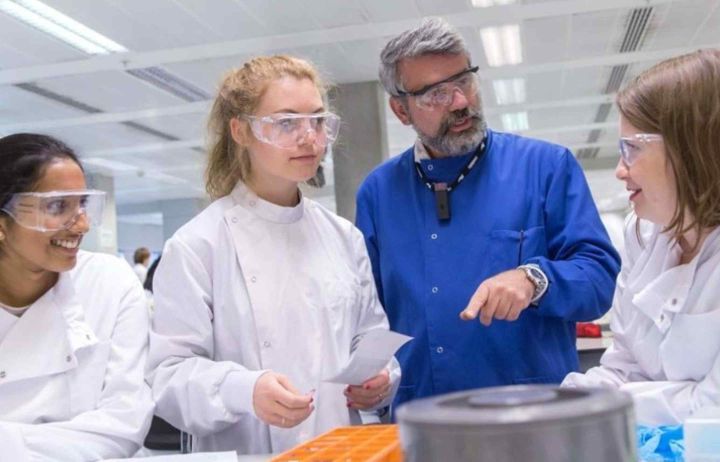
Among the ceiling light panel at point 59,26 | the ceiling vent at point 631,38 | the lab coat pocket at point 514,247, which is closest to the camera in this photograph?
the lab coat pocket at point 514,247

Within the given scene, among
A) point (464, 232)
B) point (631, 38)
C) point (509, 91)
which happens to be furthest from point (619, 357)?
point (509, 91)

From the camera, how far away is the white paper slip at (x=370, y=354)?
1458mm

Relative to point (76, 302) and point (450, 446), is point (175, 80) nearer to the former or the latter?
point (76, 302)

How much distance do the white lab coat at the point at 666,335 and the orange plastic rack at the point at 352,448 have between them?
0.38 meters

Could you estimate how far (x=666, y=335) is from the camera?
1445mm

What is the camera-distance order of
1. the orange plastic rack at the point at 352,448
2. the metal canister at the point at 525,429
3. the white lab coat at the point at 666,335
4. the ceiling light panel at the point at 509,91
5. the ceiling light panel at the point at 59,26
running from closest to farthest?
the metal canister at the point at 525,429
the orange plastic rack at the point at 352,448
the white lab coat at the point at 666,335
the ceiling light panel at the point at 59,26
the ceiling light panel at the point at 509,91

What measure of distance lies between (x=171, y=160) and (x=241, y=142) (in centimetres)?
1333

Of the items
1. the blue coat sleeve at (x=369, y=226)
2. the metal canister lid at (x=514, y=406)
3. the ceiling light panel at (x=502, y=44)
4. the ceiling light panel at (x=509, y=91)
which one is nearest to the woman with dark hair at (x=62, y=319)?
the blue coat sleeve at (x=369, y=226)

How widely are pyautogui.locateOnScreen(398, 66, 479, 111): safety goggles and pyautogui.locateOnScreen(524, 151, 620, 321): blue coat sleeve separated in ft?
1.10

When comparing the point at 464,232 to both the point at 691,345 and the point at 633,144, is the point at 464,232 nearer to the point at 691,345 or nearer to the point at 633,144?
the point at 633,144

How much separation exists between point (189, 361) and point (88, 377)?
33 centimetres

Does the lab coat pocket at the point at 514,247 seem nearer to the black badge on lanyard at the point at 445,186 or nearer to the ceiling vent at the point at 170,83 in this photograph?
the black badge on lanyard at the point at 445,186

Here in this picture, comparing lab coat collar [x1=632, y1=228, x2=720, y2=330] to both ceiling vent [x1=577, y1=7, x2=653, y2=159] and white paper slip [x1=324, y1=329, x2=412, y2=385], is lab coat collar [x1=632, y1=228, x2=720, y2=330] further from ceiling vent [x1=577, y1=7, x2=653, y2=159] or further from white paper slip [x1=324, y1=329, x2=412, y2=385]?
ceiling vent [x1=577, y1=7, x2=653, y2=159]

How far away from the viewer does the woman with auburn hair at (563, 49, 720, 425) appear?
1.37 metres
